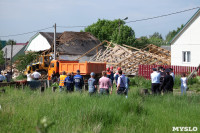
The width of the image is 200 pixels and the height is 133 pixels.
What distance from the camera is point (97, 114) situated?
8.21 meters

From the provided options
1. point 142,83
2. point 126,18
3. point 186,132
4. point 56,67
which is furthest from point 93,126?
point 126,18

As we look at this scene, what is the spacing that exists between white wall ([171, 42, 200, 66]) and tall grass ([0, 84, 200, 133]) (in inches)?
812

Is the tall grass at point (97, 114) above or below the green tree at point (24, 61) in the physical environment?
below

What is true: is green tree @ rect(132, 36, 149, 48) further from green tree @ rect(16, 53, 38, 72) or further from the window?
the window

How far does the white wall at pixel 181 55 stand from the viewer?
3019 centimetres

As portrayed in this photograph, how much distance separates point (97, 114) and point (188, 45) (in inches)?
982

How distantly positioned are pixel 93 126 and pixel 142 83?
646 inches

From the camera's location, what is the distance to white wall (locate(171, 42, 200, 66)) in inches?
1188

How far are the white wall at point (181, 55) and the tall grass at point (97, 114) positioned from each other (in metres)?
20.6

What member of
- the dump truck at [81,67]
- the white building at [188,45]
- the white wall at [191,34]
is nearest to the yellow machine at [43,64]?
the dump truck at [81,67]

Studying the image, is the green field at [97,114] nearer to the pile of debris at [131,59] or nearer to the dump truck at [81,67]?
the dump truck at [81,67]

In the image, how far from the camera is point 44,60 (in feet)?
109

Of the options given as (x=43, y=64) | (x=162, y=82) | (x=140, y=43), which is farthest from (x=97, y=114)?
(x=140, y=43)

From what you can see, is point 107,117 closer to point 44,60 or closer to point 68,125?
point 68,125
